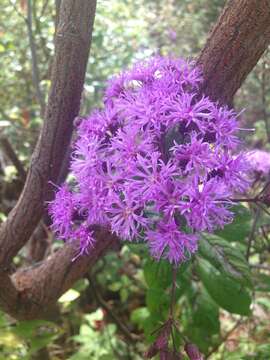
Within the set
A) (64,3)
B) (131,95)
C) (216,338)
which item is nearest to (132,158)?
(131,95)

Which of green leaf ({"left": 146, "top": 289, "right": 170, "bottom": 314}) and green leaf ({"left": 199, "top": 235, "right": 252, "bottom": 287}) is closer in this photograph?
green leaf ({"left": 199, "top": 235, "right": 252, "bottom": 287})

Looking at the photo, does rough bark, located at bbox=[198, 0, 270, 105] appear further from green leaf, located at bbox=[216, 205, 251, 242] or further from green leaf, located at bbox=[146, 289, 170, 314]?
green leaf, located at bbox=[146, 289, 170, 314]

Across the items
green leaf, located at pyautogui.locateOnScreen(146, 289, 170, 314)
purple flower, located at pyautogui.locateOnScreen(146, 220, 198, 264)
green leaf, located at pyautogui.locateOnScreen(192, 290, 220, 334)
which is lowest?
green leaf, located at pyautogui.locateOnScreen(192, 290, 220, 334)

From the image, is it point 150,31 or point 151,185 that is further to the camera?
point 150,31

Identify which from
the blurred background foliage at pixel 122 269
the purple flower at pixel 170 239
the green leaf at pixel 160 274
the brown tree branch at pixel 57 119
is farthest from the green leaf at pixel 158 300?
the purple flower at pixel 170 239

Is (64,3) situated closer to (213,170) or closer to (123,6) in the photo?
(213,170)

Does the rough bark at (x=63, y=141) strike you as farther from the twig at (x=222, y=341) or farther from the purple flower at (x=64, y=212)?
the twig at (x=222, y=341)

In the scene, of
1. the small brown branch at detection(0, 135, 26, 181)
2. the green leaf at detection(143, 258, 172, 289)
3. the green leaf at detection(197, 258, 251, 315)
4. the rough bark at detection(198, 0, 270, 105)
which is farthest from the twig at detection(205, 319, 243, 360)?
the rough bark at detection(198, 0, 270, 105)
